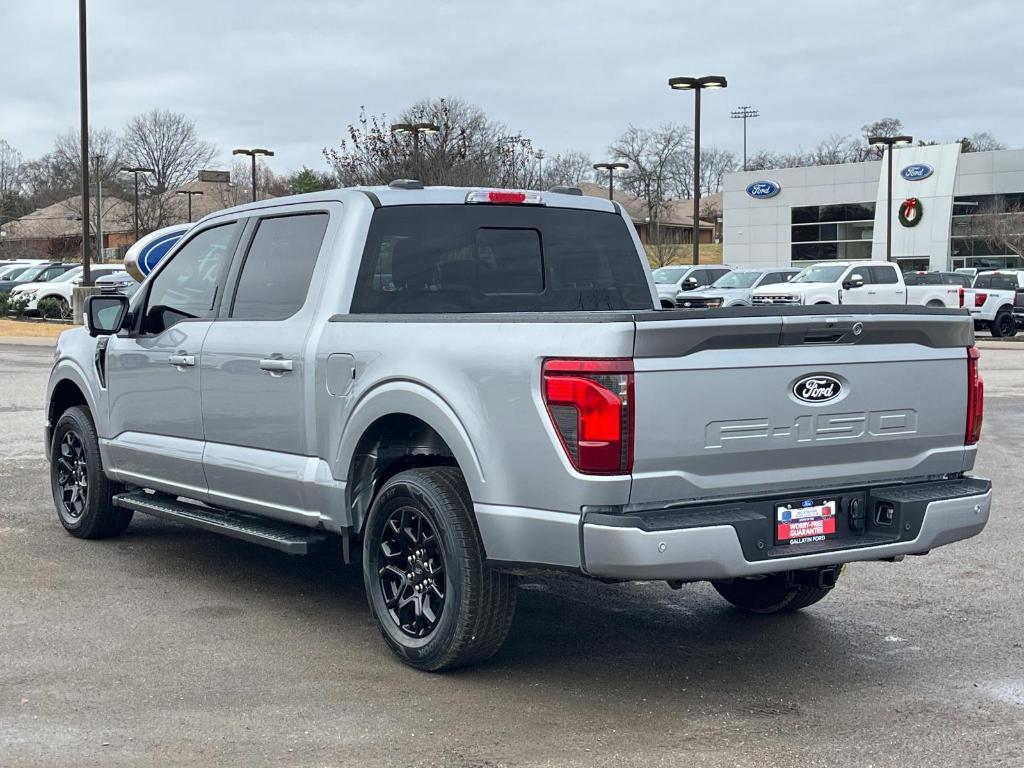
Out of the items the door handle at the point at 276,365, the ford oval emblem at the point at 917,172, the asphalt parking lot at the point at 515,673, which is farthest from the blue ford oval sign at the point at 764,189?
the door handle at the point at 276,365

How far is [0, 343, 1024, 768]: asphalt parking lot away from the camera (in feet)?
14.8

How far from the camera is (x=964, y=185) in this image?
61.4 meters

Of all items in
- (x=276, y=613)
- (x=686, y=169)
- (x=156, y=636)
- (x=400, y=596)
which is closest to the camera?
(x=400, y=596)

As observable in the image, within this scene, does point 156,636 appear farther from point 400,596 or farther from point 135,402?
point 135,402

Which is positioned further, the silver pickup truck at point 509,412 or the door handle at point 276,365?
the door handle at point 276,365

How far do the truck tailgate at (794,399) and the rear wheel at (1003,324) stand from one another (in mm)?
29808

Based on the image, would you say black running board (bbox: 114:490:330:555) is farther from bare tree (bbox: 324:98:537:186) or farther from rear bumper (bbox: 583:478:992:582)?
bare tree (bbox: 324:98:537:186)

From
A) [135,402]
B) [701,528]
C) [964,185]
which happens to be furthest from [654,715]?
[964,185]

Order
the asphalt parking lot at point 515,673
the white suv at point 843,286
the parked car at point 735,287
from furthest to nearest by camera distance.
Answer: the parked car at point 735,287
the white suv at point 843,286
the asphalt parking lot at point 515,673

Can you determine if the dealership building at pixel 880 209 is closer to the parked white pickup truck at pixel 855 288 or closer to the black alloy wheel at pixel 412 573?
the parked white pickup truck at pixel 855 288

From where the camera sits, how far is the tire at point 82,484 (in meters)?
7.79

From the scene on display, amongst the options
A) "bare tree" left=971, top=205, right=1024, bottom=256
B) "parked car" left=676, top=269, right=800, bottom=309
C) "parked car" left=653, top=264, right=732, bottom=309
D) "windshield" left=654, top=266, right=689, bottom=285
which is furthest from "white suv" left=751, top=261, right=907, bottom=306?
"bare tree" left=971, top=205, right=1024, bottom=256

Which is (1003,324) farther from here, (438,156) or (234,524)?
(234,524)

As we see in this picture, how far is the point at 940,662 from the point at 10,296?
37.5 m
